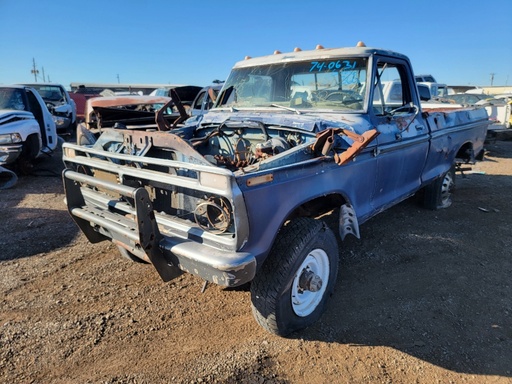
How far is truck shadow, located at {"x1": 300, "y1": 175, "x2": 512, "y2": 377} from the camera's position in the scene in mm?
2828

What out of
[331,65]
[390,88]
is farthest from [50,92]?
[390,88]

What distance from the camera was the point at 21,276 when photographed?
3.74 meters

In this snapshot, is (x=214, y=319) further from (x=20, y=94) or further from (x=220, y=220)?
(x=20, y=94)

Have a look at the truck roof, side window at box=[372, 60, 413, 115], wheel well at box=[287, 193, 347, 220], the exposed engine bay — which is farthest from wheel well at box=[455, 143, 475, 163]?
the exposed engine bay

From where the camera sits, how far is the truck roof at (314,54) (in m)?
3.85

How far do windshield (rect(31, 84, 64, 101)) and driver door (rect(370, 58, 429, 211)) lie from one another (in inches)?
501

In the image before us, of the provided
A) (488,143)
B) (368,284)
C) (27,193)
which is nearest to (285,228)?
(368,284)

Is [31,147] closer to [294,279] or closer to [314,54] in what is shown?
[314,54]

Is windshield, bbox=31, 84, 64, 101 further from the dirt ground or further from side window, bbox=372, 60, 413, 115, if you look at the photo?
side window, bbox=372, 60, 413, 115

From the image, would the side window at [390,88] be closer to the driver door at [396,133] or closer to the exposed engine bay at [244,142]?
the driver door at [396,133]

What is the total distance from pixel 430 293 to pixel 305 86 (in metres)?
2.40

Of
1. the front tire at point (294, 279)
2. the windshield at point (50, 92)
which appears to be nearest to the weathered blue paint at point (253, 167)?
the front tire at point (294, 279)

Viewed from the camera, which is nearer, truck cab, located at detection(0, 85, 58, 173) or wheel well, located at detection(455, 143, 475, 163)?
wheel well, located at detection(455, 143, 475, 163)

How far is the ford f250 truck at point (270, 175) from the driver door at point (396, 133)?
19 mm
